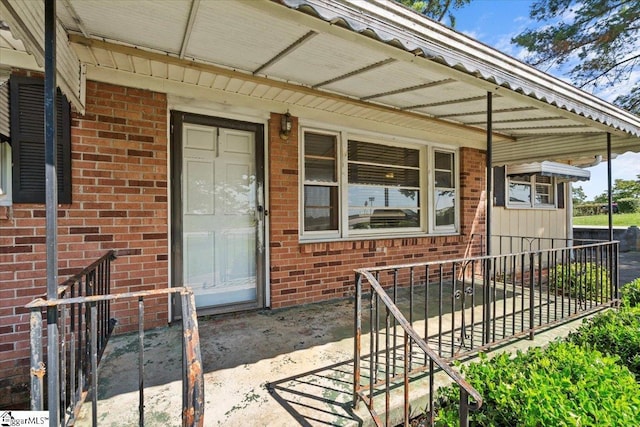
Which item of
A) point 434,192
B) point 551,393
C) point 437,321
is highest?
point 434,192

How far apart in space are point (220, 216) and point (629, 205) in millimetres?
33772

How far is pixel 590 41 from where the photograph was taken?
27.8 ft

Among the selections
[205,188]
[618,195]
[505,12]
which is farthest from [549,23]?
[618,195]

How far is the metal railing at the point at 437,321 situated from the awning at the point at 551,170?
2387mm

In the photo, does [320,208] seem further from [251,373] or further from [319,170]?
[251,373]

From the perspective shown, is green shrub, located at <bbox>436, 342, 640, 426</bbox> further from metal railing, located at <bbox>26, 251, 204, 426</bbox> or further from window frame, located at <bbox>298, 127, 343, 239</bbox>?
window frame, located at <bbox>298, 127, 343, 239</bbox>

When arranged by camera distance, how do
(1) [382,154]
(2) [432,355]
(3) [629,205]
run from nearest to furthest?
(2) [432,355] → (1) [382,154] → (3) [629,205]

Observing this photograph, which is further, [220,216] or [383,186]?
[383,186]

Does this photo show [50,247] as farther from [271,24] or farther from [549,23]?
[549,23]

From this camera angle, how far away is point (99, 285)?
2.54 meters

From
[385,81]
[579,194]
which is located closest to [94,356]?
[385,81]

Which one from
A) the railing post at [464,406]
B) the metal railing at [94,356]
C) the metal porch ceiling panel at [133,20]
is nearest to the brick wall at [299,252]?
the metal porch ceiling panel at [133,20]

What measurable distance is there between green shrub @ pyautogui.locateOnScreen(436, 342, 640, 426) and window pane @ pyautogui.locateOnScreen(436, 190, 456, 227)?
3407 millimetres

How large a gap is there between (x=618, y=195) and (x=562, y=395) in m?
Result: 42.8
